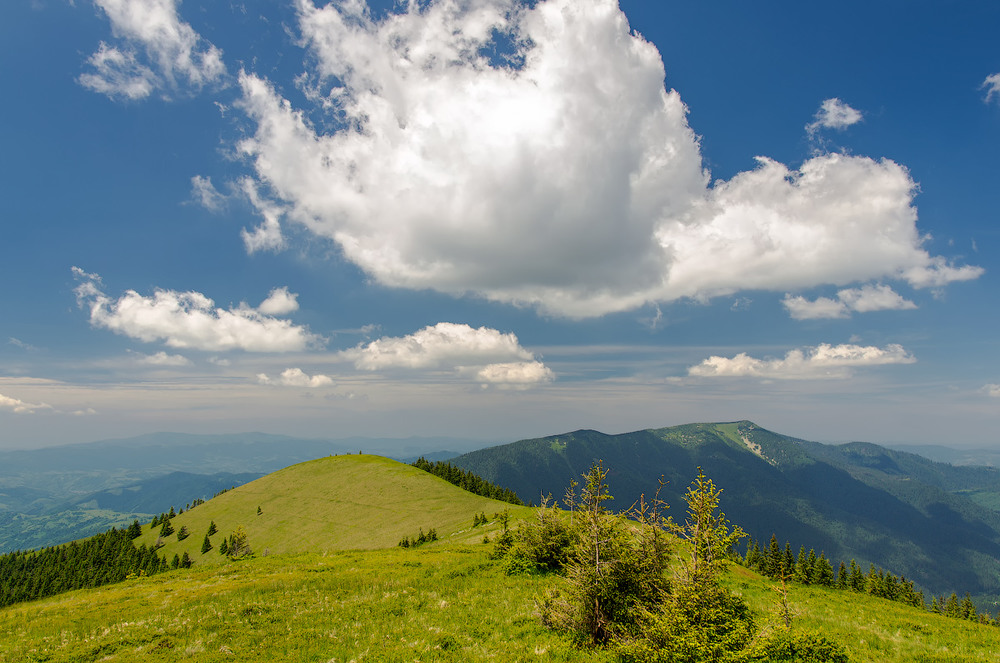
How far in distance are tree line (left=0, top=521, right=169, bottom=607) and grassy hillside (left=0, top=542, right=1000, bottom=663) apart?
106903 mm

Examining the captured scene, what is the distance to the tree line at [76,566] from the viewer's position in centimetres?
10712

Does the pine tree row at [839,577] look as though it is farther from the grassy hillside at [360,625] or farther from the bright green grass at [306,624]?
the bright green grass at [306,624]

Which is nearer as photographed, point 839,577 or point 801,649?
point 801,649

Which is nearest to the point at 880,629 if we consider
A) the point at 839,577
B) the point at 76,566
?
the point at 839,577

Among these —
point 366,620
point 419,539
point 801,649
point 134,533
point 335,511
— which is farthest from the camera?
point 134,533

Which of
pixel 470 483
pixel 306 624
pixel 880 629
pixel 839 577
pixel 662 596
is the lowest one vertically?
pixel 839 577

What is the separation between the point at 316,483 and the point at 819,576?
132m

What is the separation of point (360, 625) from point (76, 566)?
157976 mm

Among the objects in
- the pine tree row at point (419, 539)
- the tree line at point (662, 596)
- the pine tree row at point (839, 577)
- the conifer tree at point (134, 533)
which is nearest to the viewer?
the tree line at point (662, 596)

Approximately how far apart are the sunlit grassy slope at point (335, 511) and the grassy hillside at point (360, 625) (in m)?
40.8

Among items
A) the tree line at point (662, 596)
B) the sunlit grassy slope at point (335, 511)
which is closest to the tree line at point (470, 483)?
the sunlit grassy slope at point (335, 511)

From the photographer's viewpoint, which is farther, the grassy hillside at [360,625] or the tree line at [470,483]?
the tree line at [470,483]

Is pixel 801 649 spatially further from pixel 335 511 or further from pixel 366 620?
pixel 335 511

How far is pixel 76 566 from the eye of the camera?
120375mm
